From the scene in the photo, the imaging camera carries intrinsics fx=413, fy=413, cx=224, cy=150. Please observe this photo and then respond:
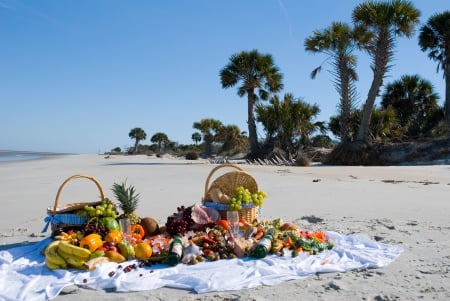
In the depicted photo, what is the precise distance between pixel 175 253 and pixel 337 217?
3.71 m

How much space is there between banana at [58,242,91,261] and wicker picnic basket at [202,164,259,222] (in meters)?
2.22

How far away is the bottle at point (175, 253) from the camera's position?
14.2 feet

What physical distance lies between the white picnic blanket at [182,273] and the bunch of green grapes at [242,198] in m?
1.33

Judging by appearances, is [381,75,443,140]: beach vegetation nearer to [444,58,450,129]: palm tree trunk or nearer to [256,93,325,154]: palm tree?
[444,58,450,129]: palm tree trunk

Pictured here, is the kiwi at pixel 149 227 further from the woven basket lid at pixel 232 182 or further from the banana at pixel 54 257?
the banana at pixel 54 257

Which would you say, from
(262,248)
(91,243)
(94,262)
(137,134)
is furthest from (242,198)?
(137,134)

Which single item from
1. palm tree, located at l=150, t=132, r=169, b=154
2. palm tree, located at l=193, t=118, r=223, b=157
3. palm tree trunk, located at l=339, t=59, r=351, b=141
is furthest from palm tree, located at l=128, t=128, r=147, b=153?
palm tree trunk, located at l=339, t=59, r=351, b=141

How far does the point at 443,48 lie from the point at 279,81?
12.2 meters

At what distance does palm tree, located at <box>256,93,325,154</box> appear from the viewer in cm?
2531

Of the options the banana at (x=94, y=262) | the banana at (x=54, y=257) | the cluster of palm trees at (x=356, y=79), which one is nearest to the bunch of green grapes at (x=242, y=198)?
the banana at (x=94, y=262)

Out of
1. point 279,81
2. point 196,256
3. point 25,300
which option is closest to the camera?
point 25,300

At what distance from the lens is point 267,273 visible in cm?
402

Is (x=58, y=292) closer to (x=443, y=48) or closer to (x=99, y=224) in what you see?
(x=99, y=224)

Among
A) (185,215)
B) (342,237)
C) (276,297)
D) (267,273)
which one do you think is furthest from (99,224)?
(342,237)
